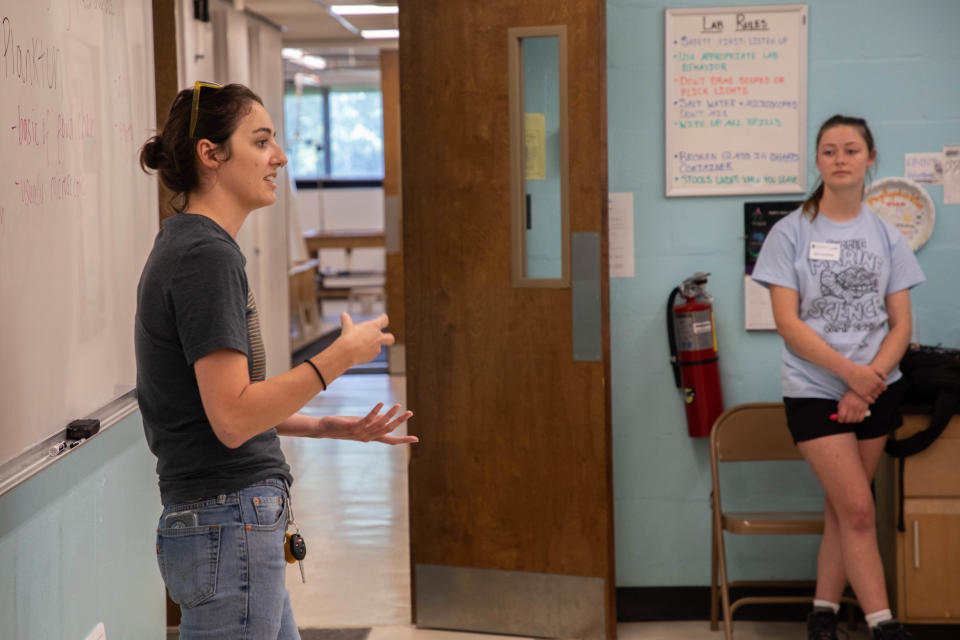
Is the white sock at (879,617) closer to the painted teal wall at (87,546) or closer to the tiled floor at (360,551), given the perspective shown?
the tiled floor at (360,551)

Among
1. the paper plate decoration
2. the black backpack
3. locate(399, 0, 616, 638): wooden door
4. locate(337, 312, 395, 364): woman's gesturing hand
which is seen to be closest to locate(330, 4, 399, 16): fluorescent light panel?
locate(399, 0, 616, 638): wooden door

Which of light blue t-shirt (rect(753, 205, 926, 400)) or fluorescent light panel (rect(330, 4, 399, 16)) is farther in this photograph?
fluorescent light panel (rect(330, 4, 399, 16))

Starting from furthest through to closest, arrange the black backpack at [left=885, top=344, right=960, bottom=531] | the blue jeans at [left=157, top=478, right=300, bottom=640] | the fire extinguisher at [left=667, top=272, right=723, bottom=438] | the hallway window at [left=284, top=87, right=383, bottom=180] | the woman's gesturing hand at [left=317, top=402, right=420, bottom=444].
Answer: the hallway window at [left=284, top=87, right=383, bottom=180] < the fire extinguisher at [left=667, top=272, right=723, bottom=438] < the black backpack at [left=885, top=344, right=960, bottom=531] < the woman's gesturing hand at [left=317, top=402, right=420, bottom=444] < the blue jeans at [left=157, top=478, right=300, bottom=640]

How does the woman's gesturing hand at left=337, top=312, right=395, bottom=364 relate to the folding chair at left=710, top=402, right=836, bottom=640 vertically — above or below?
above

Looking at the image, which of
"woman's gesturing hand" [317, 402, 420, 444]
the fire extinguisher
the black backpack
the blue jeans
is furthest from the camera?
the fire extinguisher

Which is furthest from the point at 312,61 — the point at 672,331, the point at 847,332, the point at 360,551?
the point at 847,332

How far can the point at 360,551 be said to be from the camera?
176 inches

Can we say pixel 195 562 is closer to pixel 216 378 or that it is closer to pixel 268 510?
pixel 268 510

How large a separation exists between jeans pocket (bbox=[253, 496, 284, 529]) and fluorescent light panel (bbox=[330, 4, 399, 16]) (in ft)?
19.4

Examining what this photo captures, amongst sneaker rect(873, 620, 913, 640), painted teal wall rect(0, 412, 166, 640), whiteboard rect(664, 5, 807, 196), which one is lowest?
sneaker rect(873, 620, 913, 640)

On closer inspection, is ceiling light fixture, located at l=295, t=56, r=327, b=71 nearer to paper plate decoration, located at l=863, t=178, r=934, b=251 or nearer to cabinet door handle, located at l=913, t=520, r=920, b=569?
paper plate decoration, located at l=863, t=178, r=934, b=251

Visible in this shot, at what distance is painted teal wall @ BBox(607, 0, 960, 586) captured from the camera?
3482mm

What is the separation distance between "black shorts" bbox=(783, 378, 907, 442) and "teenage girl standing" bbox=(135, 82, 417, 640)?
1.69m

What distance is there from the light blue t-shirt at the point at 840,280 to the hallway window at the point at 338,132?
13412 millimetres
